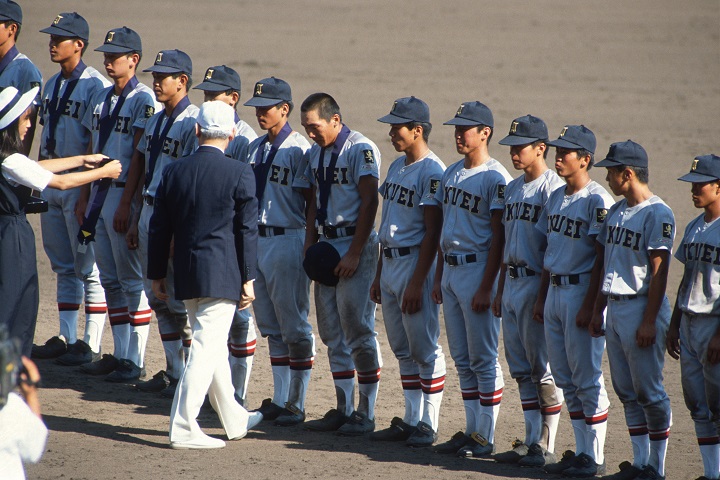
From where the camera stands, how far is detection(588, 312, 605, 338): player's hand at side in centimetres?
581

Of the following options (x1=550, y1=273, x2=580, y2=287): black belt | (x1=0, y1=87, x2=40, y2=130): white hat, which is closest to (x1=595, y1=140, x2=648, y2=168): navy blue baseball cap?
(x1=550, y1=273, x2=580, y2=287): black belt

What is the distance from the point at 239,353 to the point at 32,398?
11.0 feet

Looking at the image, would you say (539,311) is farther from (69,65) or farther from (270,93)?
(69,65)

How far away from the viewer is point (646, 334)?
18.5ft

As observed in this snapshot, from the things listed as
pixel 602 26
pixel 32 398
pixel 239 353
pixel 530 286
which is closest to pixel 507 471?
pixel 530 286

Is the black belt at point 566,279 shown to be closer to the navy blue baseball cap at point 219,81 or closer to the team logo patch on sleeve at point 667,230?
the team logo patch on sleeve at point 667,230

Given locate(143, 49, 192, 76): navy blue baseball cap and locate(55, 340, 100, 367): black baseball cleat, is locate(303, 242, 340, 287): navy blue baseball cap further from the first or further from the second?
locate(55, 340, 100, 367): black baseball cleat

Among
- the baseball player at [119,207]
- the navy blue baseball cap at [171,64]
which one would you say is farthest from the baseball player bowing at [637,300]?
the baseball player at [119,207]

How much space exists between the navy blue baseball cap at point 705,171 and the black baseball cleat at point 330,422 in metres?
2.53

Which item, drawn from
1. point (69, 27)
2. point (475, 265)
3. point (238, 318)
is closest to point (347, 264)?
point (475, 265)

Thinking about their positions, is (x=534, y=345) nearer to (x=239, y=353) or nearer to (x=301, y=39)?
(x=239, y=353)

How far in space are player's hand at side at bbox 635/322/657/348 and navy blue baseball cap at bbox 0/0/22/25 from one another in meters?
5.15

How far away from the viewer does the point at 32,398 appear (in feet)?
12.3

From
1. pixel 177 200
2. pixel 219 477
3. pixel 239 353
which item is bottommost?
pixel 219 477
